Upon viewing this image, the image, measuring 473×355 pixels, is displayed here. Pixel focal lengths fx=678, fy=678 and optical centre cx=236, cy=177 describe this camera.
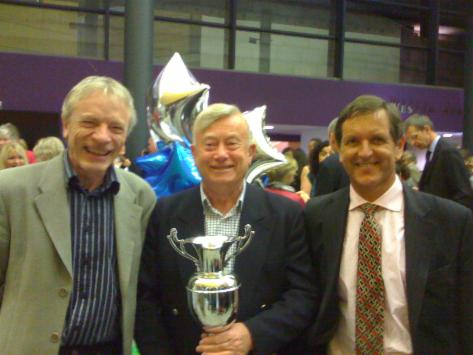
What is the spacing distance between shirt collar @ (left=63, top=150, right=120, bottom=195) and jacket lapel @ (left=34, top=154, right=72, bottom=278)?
2cm

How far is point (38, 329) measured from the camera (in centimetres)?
212

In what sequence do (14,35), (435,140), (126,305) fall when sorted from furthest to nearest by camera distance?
(14,35)
(435,140)
(126,305)

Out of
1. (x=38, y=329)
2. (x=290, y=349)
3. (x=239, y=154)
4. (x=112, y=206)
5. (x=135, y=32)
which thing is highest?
(x=135, y=32)

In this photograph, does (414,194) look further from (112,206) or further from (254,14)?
(254,14)

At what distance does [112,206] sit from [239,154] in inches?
18.4

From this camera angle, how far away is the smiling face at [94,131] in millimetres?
2209

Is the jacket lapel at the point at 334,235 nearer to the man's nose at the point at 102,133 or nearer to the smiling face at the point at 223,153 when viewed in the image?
the smiling face at the point at 223,153

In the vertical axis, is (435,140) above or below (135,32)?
below

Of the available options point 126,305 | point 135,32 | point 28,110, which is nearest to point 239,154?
point 126,305

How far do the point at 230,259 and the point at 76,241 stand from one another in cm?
52

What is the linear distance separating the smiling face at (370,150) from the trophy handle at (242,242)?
0.40m

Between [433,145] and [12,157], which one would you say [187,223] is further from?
[433,145]

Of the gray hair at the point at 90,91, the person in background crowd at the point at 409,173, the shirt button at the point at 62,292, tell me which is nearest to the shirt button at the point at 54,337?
the shirt button at the point at 62,292

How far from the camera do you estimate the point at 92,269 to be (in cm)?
A: 221
